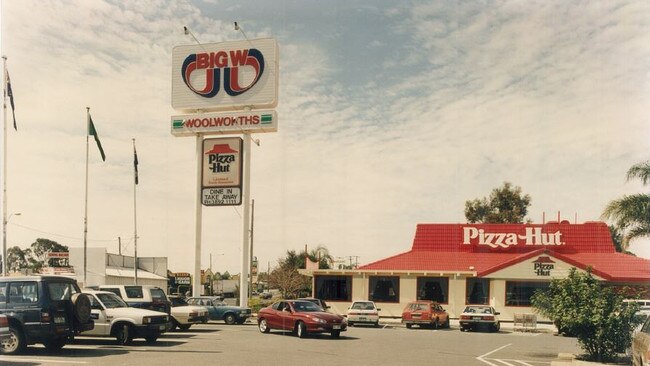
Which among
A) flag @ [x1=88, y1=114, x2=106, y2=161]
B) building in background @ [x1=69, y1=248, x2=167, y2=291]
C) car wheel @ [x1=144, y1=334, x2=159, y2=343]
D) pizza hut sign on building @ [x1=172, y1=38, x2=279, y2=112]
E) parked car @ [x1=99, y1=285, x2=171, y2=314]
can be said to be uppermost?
pizza hut sign on building @ [x1=172, y1=38, x2=279, y2=112]

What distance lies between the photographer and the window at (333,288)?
4262 cm

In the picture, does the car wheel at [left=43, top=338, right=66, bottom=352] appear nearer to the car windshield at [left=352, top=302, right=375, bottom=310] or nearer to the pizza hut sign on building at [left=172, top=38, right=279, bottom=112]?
the car windshield at [left=352, top=302, right=375, bottom=310]

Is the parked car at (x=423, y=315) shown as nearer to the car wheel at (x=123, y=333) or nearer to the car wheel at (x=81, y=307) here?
the car wheel at (x=123, y=333)

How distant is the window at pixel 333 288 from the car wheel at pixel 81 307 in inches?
1084

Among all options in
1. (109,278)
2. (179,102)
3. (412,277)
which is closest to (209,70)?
(179,102)

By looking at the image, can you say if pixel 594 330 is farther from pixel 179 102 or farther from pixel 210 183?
pixel 179 102

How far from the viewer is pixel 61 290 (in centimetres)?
1599

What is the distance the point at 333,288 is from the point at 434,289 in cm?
669

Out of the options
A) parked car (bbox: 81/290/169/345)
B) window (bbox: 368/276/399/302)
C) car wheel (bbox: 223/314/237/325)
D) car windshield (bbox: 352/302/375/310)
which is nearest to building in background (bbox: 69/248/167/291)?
window (bbox: 368/276/399/302)

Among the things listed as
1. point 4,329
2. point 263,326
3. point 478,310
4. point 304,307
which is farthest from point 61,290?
point 478,310

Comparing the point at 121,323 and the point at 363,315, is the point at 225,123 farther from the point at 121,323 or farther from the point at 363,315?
the point at 121,323

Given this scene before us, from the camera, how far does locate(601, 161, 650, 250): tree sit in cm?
2792

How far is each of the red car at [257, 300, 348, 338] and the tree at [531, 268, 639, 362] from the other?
7281mm

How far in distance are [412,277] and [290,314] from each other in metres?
19.2
